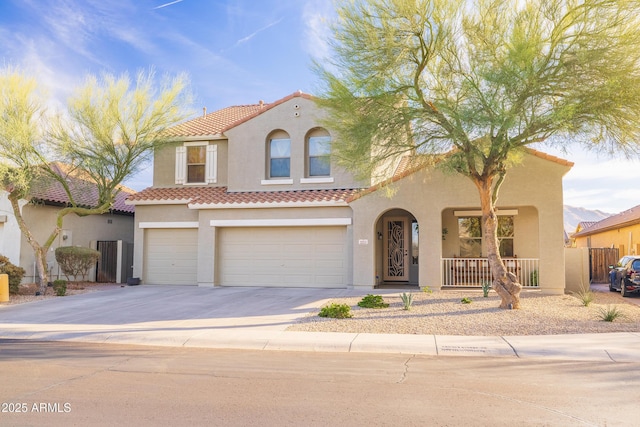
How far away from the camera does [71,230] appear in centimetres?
2255

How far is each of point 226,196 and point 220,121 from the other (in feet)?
16.2

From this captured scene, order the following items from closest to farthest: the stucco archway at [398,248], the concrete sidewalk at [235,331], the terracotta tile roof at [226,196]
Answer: the concrete sidewalk at [235,331] < the terracotta tile roof at [226,196] < the stucco archway at [398,248]

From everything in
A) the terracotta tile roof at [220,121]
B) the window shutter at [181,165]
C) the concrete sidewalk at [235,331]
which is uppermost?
the terracotta tile roof at [220,121]

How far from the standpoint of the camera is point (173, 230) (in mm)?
21406

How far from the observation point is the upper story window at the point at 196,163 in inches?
872

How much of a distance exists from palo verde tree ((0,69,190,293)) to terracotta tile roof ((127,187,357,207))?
1.96 metres

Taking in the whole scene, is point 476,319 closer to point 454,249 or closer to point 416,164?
point 416,164

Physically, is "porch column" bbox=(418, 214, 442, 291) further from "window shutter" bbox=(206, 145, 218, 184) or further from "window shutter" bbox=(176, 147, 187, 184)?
"window shutter" bbox=(176, 147, 187, 184)

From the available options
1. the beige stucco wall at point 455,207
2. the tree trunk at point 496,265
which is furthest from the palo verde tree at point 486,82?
the beige stucco wall at point 455,207

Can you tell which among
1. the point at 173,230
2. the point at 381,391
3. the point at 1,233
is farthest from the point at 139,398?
the point at 1,233

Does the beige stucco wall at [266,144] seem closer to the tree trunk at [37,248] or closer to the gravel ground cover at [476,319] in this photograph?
the gravel ground cover at [476,319]

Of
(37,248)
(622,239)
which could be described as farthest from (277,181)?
(622,239)

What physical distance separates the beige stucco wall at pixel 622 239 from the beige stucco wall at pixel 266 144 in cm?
1718

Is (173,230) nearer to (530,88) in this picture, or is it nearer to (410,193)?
(410,193)
